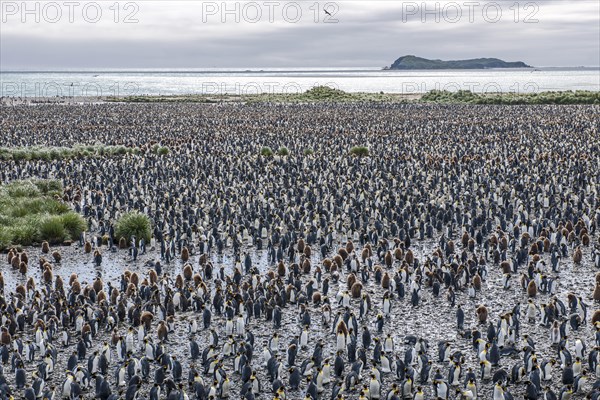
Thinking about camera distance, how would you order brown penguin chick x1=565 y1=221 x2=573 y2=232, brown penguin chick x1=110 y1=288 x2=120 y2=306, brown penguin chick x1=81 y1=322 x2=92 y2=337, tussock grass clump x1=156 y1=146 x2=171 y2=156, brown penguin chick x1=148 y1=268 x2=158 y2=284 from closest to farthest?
brown penguin chick x1=81 y1=322 x2=92 y2=337, brown penguin chick x1=110 y1=288 x2=120 y2=306, brown penguin chick x1=148 y1=268 x2=158 y2=284, brown penguin chick x1=565 y1=221 x2=573 y2=232, tussock grass clump x1=156 y1=146 x2=171 y2=156

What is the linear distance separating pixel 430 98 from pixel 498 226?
197 feet

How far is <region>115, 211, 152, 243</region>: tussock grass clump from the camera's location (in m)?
17.0

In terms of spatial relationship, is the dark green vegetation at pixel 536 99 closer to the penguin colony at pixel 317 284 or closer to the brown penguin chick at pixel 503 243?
the penguin colony at pixel 317 284

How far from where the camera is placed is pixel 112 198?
21.5 m

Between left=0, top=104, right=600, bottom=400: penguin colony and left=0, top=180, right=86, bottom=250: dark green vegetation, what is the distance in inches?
21.7

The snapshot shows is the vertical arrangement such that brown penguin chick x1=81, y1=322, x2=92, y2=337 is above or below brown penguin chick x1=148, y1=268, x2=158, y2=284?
below

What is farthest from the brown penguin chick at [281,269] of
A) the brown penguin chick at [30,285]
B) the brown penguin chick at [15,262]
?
the brown penguin chick at [15,262]

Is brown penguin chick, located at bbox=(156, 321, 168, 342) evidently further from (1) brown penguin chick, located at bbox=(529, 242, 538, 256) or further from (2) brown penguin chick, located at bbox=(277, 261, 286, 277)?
(1) brown penguin chick, located at bbox=(529, 242, 538, 256)

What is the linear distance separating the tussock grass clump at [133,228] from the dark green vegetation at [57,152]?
16409 mm

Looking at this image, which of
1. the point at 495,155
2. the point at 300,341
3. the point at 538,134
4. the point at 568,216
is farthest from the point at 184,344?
the point at 538,134

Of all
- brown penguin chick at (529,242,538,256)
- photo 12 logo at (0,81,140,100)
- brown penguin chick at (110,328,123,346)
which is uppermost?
photo 12 logo at (0,81,140,100)

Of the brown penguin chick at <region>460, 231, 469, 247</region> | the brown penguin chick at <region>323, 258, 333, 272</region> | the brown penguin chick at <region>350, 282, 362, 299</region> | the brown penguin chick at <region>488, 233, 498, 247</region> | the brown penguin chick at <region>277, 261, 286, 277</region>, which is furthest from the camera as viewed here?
the brown penguin chick at <region>460, 231, 469, 247</region>

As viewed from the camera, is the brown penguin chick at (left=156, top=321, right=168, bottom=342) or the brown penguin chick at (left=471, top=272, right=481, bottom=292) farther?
the brown penguin chick at (left=471, top=272, right=481, bottom=292)

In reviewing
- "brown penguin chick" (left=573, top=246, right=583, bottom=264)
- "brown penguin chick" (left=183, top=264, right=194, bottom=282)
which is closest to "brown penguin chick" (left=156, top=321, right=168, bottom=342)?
"brown penguin chick" (left=183, top=264, right=194, bottom=282)
